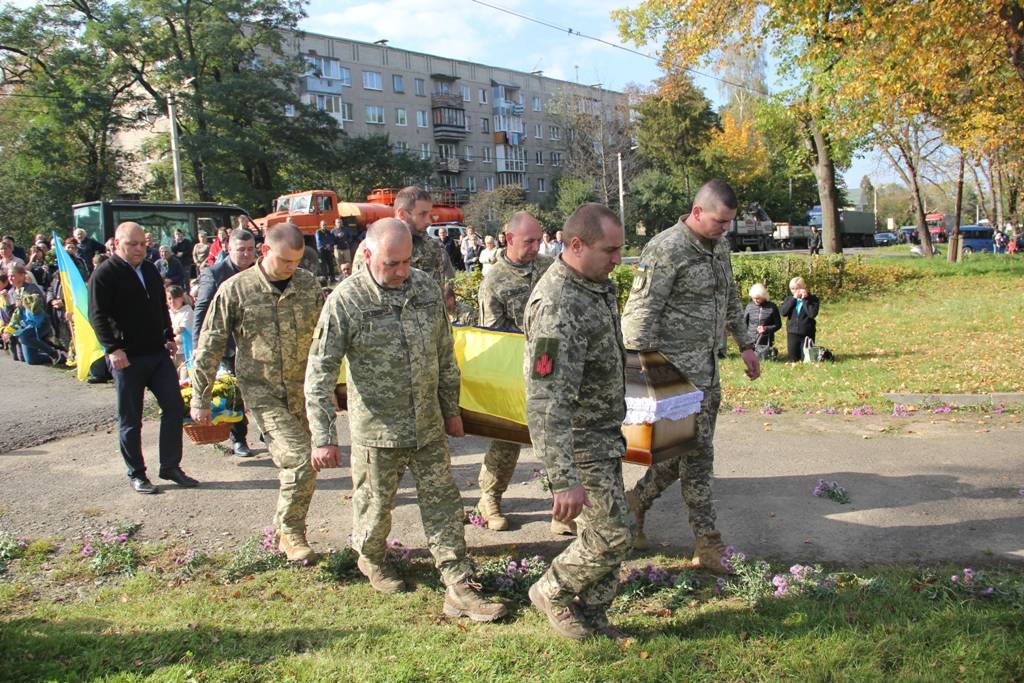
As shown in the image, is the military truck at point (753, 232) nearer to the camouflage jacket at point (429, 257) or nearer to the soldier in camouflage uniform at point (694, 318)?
the camouflage jacket at point (429, 257)

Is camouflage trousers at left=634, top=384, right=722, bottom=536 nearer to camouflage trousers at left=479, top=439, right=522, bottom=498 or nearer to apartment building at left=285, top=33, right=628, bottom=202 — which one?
camouflage trousers at left=479, top=439, right=522, bottom=498

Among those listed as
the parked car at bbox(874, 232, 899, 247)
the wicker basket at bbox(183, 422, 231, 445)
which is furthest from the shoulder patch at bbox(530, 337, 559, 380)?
the parked car at bbox(874, 232, 899, 247)

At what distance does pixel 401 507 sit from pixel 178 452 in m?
2.02

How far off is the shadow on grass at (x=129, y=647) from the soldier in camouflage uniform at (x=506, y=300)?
5.58 ft

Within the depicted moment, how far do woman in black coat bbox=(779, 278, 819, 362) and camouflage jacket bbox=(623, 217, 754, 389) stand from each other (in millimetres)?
8001

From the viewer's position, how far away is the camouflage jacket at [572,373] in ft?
11.3

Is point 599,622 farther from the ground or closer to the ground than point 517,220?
closer to the ground

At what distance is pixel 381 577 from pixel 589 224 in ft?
7.58

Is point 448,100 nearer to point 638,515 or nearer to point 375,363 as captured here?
point 638,515

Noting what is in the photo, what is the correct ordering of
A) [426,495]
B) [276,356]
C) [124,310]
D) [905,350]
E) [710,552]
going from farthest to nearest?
[905,350]
[124,310]
[276,356]
[710,552]
[426,495]

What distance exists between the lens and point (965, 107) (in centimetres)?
1766

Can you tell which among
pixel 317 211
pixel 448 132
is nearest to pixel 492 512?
pixel 317 211

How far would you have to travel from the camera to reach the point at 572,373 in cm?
350

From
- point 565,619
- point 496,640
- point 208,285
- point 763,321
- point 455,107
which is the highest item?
point 455,107
